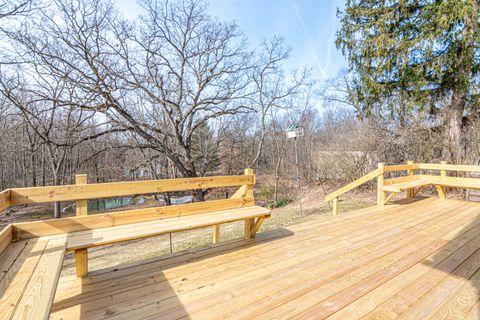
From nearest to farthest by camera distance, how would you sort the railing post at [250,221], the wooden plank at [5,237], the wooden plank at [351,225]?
the wooden plank at [5,237] < the wooden plank at [351,225] < the railing post at [250,221]

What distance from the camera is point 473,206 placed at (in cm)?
493

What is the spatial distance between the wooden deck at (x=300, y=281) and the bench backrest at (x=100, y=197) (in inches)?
20.0

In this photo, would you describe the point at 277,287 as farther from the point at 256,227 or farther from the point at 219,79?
the point at 219,79

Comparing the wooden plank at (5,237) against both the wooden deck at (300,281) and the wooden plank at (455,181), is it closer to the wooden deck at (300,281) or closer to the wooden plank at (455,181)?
the wooden deck at (300,281)

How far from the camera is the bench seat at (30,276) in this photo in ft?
3.75

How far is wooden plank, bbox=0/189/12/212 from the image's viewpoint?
5.95 ft

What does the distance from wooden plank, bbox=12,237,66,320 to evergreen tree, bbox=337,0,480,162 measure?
29.2ft

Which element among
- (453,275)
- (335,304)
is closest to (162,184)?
(335,304)

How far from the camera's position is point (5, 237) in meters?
1.88

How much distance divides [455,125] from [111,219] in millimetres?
9245

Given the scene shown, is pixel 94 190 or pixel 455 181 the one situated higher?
pixel 94 190

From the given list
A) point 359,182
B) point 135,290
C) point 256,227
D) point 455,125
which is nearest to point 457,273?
point 256,227

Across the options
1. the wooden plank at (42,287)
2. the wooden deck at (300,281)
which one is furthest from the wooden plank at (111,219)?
the wooden deck at (300,281)

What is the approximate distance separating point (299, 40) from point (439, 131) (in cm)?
674
